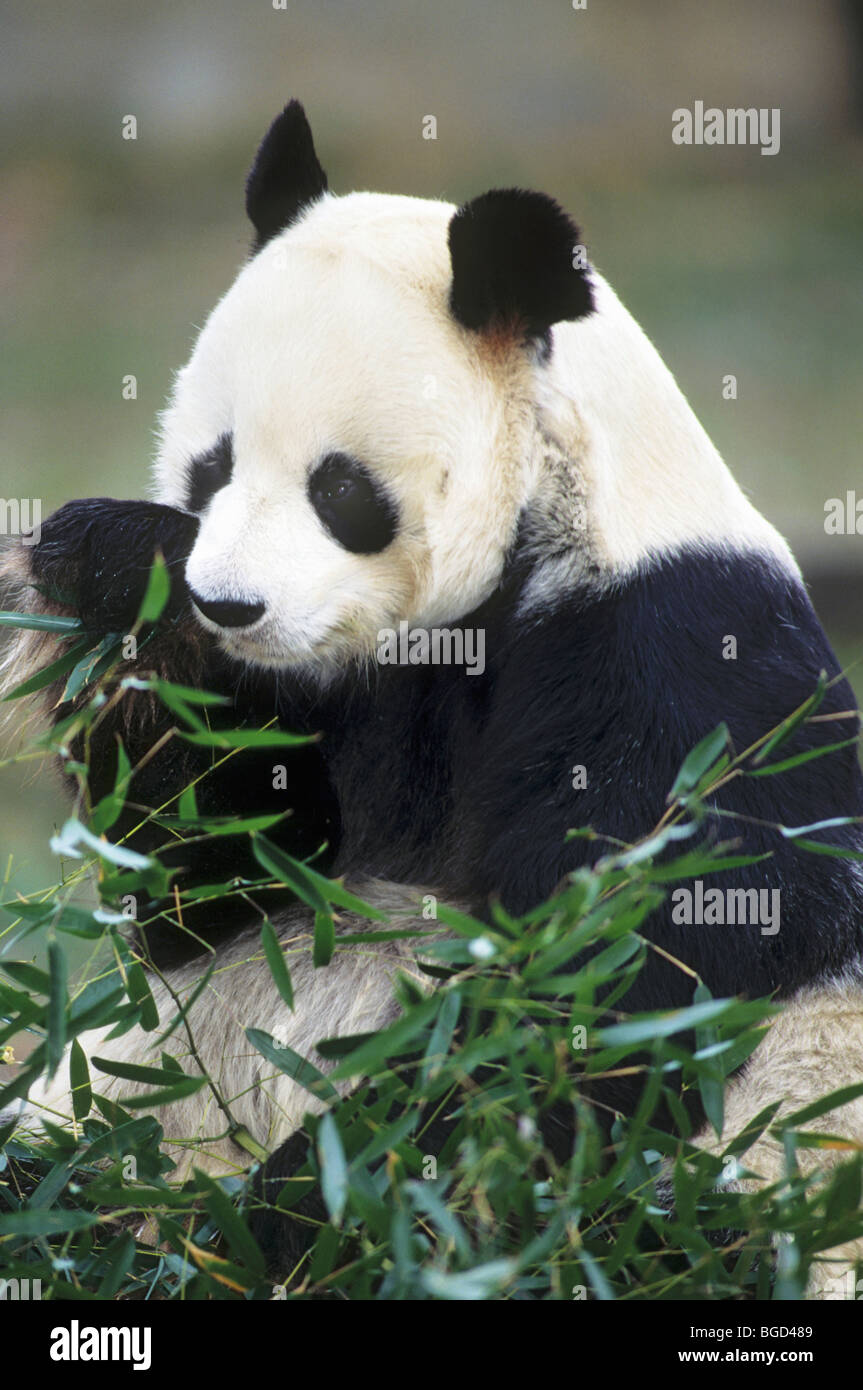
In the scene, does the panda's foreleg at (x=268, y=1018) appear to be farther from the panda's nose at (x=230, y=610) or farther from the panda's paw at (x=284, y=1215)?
the panda's nose at (x=230, y=610)

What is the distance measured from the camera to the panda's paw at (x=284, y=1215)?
5.03 feet

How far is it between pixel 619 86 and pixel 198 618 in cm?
382

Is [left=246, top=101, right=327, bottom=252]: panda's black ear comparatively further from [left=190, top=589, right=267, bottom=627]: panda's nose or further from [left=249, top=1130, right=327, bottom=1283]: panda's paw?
[left=249, top=1130, right=327, bottom=1283]: panda's paw

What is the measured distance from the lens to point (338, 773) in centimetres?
192

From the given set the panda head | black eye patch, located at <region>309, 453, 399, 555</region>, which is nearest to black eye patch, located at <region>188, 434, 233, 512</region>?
the panda head

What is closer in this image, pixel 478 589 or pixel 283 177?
pixel 478 589

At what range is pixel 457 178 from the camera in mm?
5047

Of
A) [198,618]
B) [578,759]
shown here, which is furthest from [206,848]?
[578,759]

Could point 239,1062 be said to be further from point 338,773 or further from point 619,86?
point 619,86

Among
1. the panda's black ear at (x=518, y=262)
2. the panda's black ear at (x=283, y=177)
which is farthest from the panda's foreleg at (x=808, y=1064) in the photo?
the panda's black ear at (x=283, y=177)

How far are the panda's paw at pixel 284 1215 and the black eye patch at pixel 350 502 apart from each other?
689mm

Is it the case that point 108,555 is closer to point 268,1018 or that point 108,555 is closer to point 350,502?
point 350,502

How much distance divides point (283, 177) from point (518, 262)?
467 millimetres

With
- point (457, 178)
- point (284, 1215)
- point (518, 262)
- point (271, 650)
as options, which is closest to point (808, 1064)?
point (284, 1215)
